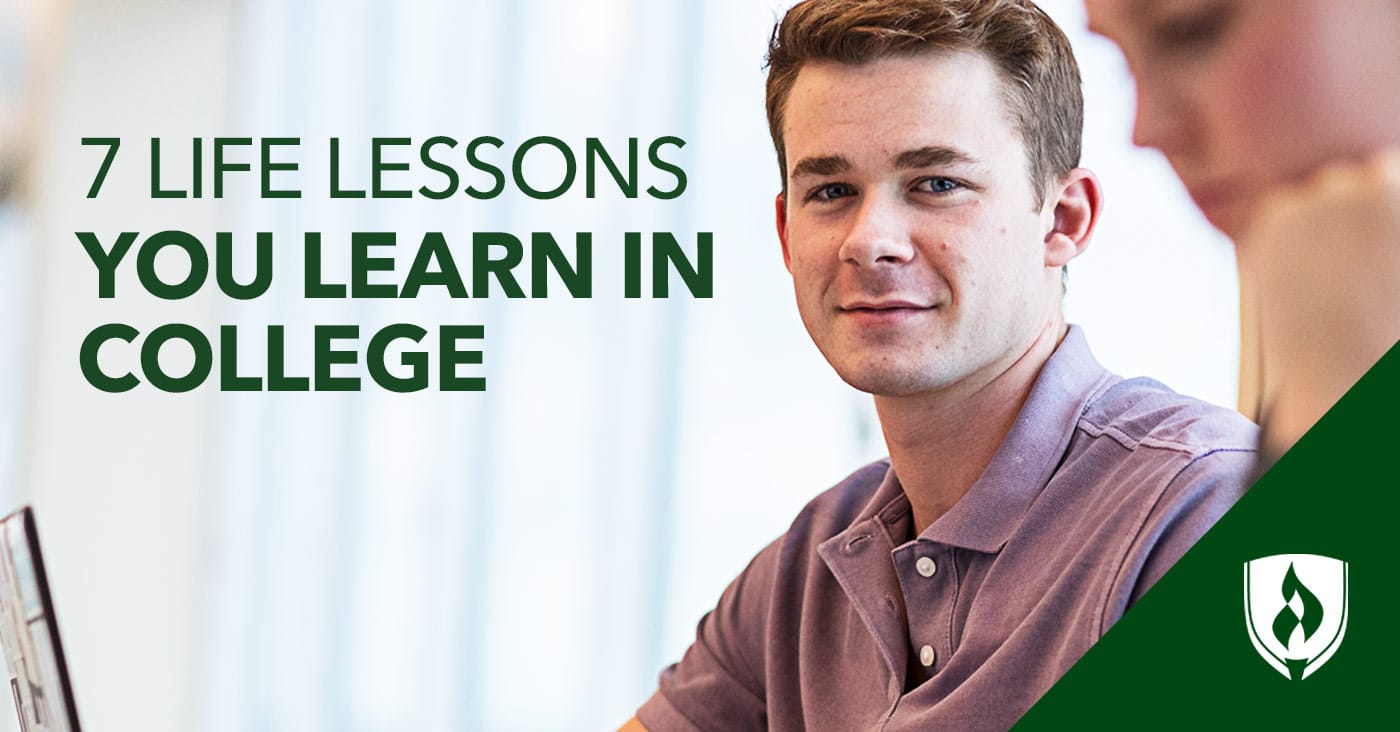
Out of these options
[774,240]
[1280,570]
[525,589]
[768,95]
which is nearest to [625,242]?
[774,240]

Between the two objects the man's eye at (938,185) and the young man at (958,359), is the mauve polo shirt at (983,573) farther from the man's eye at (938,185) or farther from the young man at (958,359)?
the man's eye at (938,185)

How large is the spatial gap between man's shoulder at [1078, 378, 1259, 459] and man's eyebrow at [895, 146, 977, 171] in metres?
0.22

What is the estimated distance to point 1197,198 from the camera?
0.30 meters

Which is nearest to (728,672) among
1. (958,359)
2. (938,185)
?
(958,359)

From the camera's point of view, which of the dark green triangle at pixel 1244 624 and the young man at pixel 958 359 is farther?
the young man at pixel 958 359

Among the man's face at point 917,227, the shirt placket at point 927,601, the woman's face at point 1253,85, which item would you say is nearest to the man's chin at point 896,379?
the man's face at point 917,227

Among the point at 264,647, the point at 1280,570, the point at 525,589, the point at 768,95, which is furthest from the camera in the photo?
the point at 264,647

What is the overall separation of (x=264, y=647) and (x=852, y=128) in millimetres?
2459

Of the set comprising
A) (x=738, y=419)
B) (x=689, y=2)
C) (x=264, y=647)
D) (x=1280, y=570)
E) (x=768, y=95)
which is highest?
(x=689, y=2)

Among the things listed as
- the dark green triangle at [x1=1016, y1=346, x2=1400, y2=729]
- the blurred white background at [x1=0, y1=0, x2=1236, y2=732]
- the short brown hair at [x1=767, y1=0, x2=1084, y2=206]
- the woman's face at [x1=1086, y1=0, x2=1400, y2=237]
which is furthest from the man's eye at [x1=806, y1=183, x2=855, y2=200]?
the blurred white background at [x1=0, y1=0, x2=1236, y2=732]

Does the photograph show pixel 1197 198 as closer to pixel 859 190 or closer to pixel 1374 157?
pixel 1374 157

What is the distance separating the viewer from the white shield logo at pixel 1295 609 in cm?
46

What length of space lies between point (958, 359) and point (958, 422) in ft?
0.25

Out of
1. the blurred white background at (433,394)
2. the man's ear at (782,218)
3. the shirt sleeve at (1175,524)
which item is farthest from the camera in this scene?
the blurred white background at (433,394)
